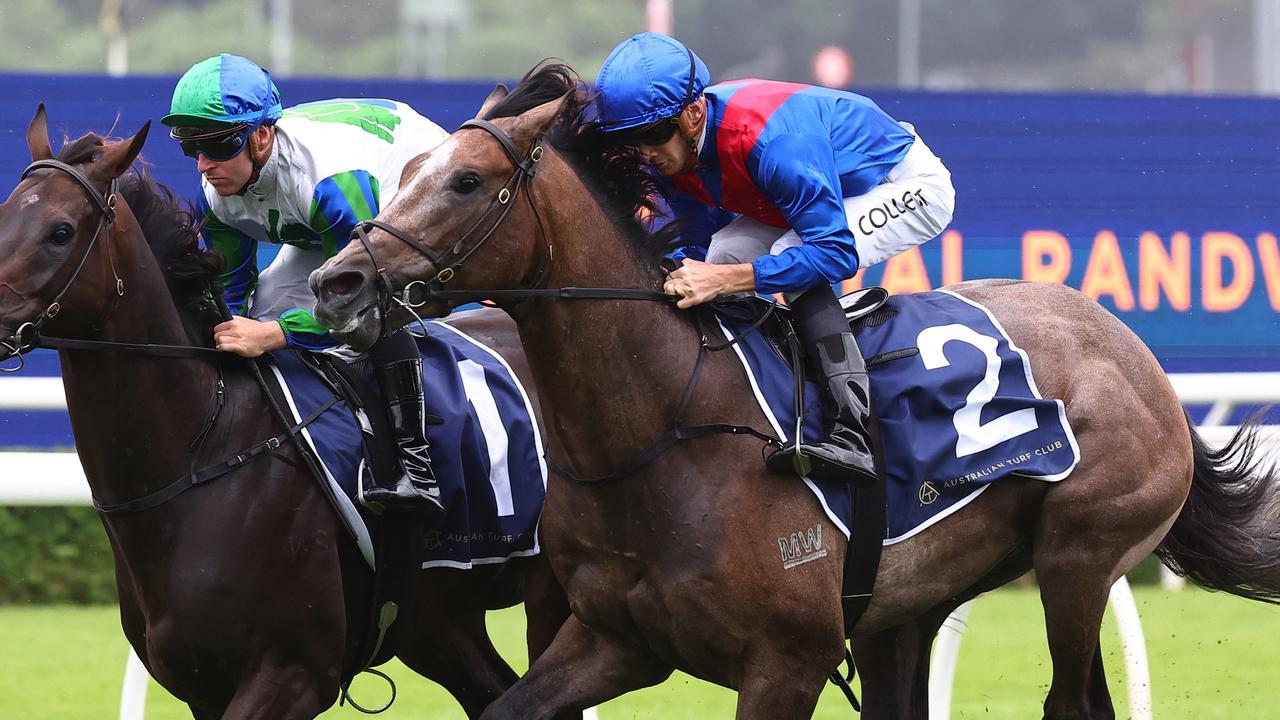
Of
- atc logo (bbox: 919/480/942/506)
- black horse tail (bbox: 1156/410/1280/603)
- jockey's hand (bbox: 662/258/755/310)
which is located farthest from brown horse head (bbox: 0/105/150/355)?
black horse tail (bbox: 1156/410/1280/603)

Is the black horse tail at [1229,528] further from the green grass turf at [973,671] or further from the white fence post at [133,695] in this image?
the white fence post at [133,695]

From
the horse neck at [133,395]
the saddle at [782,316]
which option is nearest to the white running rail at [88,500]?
the horse neck at [133,395]

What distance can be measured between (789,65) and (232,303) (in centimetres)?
1685

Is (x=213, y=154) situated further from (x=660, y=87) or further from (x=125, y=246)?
(x=660, y=87)

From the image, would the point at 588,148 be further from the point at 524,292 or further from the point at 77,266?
the point at 77,266

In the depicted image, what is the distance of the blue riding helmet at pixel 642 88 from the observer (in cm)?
325

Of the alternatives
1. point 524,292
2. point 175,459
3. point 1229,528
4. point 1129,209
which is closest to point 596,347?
point 524,292

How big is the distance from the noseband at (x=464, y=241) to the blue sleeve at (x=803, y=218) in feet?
1.58

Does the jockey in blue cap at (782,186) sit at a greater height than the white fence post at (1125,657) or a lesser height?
greater

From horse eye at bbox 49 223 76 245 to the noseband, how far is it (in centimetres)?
63

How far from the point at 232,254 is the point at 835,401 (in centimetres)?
155

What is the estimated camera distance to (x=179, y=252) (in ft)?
11.7

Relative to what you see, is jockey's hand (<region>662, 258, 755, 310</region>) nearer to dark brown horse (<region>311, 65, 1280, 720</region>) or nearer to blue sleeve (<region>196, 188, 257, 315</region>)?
dark brown horse (<region>311, 65, 1280, 720</region>)

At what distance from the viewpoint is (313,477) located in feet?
12.0
